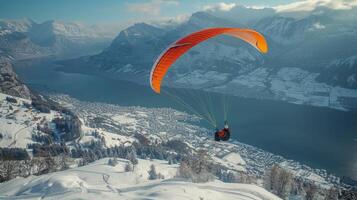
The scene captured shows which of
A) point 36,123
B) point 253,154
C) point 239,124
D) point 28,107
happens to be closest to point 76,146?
point 36,123

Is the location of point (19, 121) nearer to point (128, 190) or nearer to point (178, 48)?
point (128, 190)

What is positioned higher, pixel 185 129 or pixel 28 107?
pixel 28 107

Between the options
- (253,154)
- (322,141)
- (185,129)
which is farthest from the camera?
(185,129)

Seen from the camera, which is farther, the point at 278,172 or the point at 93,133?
the point at 93,133

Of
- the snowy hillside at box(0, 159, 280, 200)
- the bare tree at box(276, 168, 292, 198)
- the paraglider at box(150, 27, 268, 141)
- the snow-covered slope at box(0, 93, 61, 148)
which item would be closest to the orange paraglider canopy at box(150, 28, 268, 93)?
the paraglider at box(150, 27, 268, 141)

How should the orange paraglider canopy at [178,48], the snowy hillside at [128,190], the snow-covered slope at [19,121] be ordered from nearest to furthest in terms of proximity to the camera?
the orange paraglider canopy at [178,48] → the snowy hillside at [128,190] → the snow-covered slope at [19,121]

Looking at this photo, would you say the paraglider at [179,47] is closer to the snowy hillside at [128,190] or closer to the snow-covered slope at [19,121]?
the snowy hillside at [128,190]

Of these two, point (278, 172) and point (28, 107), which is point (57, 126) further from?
point (278, 172)

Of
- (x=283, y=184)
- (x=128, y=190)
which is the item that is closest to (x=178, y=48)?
(x=128, y=190)

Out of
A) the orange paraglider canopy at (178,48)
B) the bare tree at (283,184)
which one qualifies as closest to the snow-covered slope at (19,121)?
the bare tree at (283,184)

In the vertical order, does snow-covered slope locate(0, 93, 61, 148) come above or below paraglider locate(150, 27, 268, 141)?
below

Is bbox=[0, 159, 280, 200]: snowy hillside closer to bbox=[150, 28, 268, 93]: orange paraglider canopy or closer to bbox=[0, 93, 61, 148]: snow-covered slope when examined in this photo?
bbox=[150, 28, 268, 93]: orange paraglider canopy
